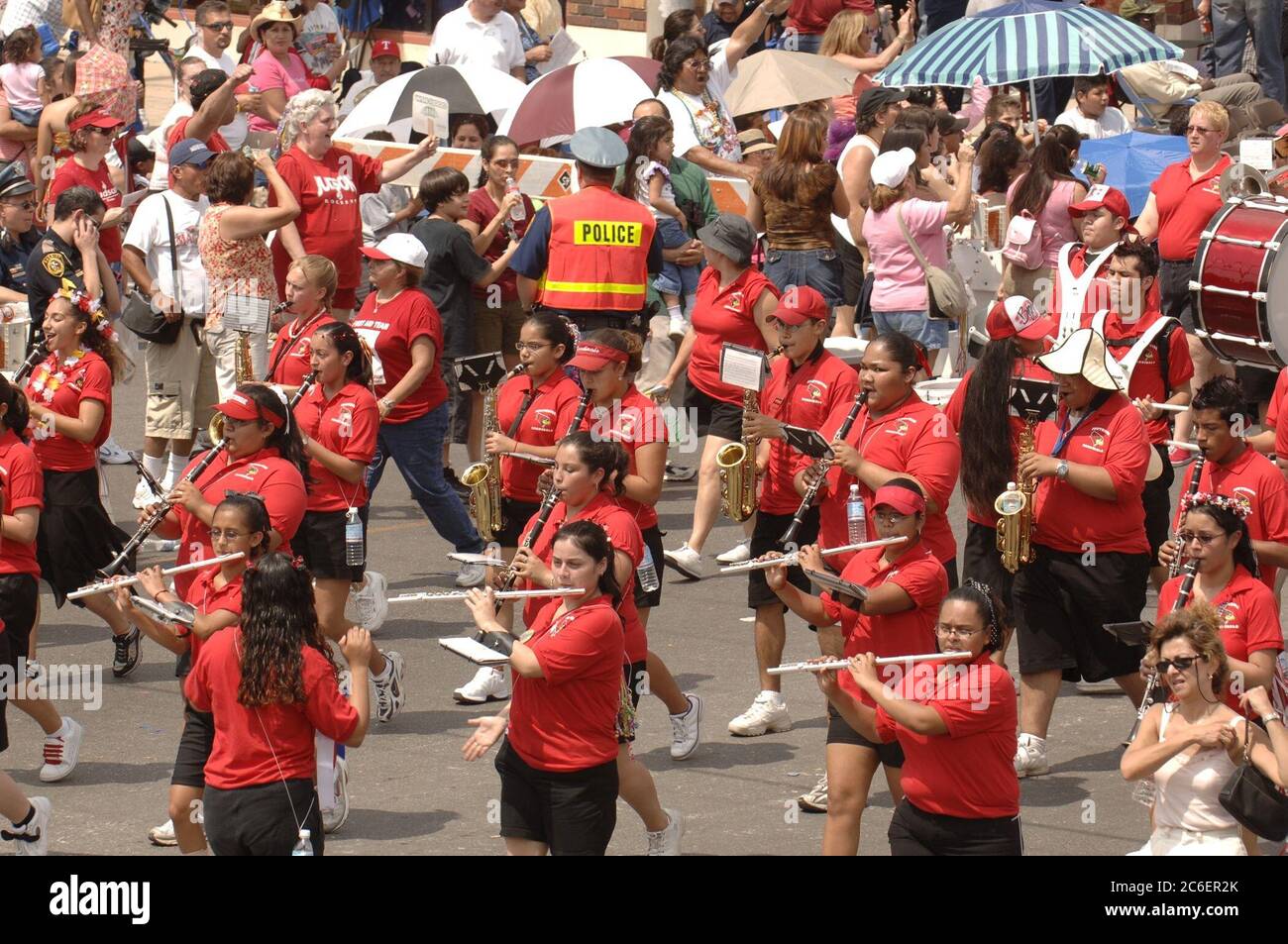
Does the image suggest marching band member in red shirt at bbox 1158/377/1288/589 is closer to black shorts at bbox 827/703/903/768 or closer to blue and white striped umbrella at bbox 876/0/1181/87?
black shorts at bbox 827/703/903/768

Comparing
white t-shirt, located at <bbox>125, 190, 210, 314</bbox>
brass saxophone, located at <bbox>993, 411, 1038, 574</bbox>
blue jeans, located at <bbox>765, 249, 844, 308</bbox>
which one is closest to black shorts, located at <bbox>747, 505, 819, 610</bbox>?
brass saxophone, located at <bbox>993, 411, 1038, 574</bbox>

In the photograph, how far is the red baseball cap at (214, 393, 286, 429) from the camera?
789cm

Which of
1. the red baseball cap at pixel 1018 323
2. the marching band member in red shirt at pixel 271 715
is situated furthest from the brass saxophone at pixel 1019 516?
the marching band member in red shirt at pixel 271 715

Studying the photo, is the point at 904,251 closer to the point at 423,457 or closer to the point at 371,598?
the point at 423,457

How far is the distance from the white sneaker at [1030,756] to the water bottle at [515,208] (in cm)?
509

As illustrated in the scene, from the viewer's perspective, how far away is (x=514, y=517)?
922cm

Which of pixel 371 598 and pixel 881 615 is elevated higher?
pixel 881 615

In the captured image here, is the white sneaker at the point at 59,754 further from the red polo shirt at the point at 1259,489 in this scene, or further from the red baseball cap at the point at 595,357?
the red polo shirt at the point at 1259,489

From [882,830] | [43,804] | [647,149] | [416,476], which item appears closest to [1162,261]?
[647,149]

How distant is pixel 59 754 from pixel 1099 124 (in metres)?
10.9

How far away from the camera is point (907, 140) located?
40.0 feet

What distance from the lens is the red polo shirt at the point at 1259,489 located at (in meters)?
8.00

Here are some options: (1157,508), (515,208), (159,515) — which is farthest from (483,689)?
(515,208)

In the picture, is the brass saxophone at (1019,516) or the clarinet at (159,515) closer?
the clarinet at (159,515)
